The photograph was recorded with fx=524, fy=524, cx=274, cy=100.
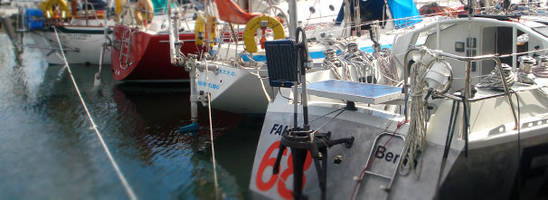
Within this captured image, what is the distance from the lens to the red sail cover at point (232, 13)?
36.8 ft

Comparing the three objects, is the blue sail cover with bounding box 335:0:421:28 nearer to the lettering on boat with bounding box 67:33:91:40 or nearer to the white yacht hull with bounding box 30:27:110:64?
the white yacht hull with bounding box 30:27:110:64

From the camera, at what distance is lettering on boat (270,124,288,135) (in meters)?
6.83

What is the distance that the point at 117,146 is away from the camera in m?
10.6

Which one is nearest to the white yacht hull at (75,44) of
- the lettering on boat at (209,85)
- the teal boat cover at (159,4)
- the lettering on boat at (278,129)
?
the teal boat cover at (159,4)

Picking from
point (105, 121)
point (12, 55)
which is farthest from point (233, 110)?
point (12, 55)

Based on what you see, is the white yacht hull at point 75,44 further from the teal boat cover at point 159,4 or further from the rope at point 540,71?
the rope at point 540,71

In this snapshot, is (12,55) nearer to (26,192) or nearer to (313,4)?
(313,4)

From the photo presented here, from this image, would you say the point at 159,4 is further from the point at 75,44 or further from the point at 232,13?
the point at 232,13

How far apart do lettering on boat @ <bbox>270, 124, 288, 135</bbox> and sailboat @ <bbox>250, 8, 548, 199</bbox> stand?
0.02 metres

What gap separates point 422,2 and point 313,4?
12.0 feet

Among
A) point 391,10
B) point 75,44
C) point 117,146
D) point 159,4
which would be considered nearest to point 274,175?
point 117,146

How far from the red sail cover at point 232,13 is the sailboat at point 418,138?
4.76m

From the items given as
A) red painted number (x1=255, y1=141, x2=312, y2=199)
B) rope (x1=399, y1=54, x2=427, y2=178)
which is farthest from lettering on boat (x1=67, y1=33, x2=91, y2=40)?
rope (x1=399, y1=54, x2=427, y2=178)

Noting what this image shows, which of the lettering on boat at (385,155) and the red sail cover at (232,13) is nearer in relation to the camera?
the lettering on boat at (385,155)
